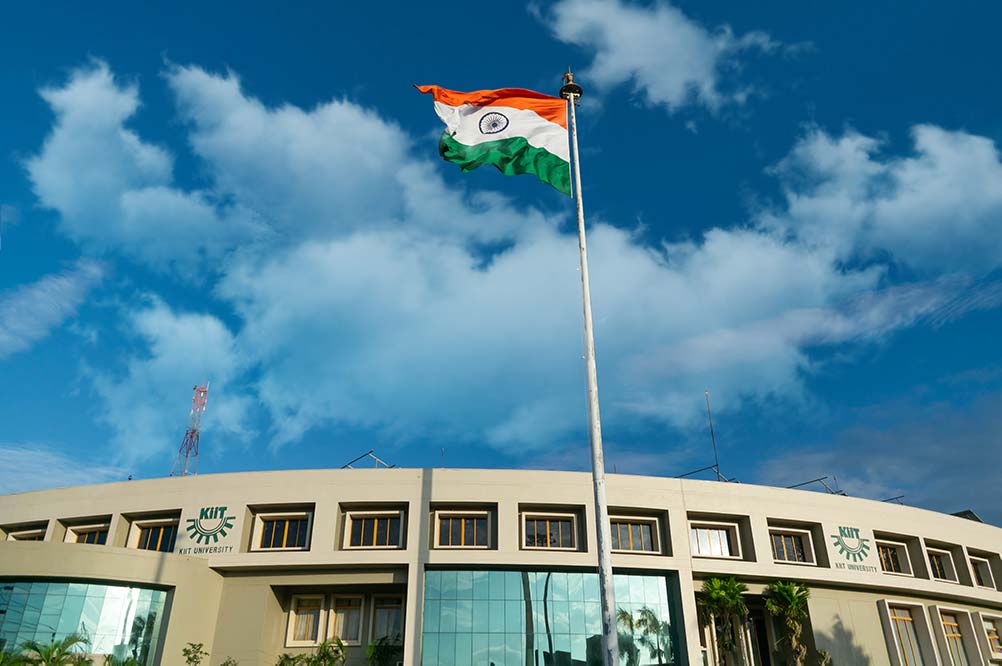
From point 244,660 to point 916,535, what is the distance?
42.4 meters

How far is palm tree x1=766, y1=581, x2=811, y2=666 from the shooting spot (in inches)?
1704

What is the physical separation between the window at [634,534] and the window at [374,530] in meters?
12.2

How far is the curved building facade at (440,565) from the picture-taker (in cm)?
3747

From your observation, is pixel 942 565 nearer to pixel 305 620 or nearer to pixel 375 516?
pixel 375 516

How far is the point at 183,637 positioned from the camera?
3731 centimetres

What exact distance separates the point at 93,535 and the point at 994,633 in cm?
5917

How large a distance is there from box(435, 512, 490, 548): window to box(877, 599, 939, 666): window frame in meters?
25.7

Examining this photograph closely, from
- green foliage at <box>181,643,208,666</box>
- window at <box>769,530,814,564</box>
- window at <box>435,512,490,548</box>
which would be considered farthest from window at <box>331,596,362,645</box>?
window at <box>769,530,814,564</box>

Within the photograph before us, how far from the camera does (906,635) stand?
47.0 meters

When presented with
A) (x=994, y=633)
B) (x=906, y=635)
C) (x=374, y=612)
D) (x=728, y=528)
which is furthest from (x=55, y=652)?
(x=994, y=633)

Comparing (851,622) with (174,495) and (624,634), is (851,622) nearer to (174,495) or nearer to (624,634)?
(624,634)

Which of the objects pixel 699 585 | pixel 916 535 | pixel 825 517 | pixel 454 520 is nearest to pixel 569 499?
pixel 454 520

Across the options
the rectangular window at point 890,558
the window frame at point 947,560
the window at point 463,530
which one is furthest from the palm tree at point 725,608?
the window frame at point 947,560

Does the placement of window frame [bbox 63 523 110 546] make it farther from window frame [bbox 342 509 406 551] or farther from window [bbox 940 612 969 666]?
window [bbox 940 612 969 666]
